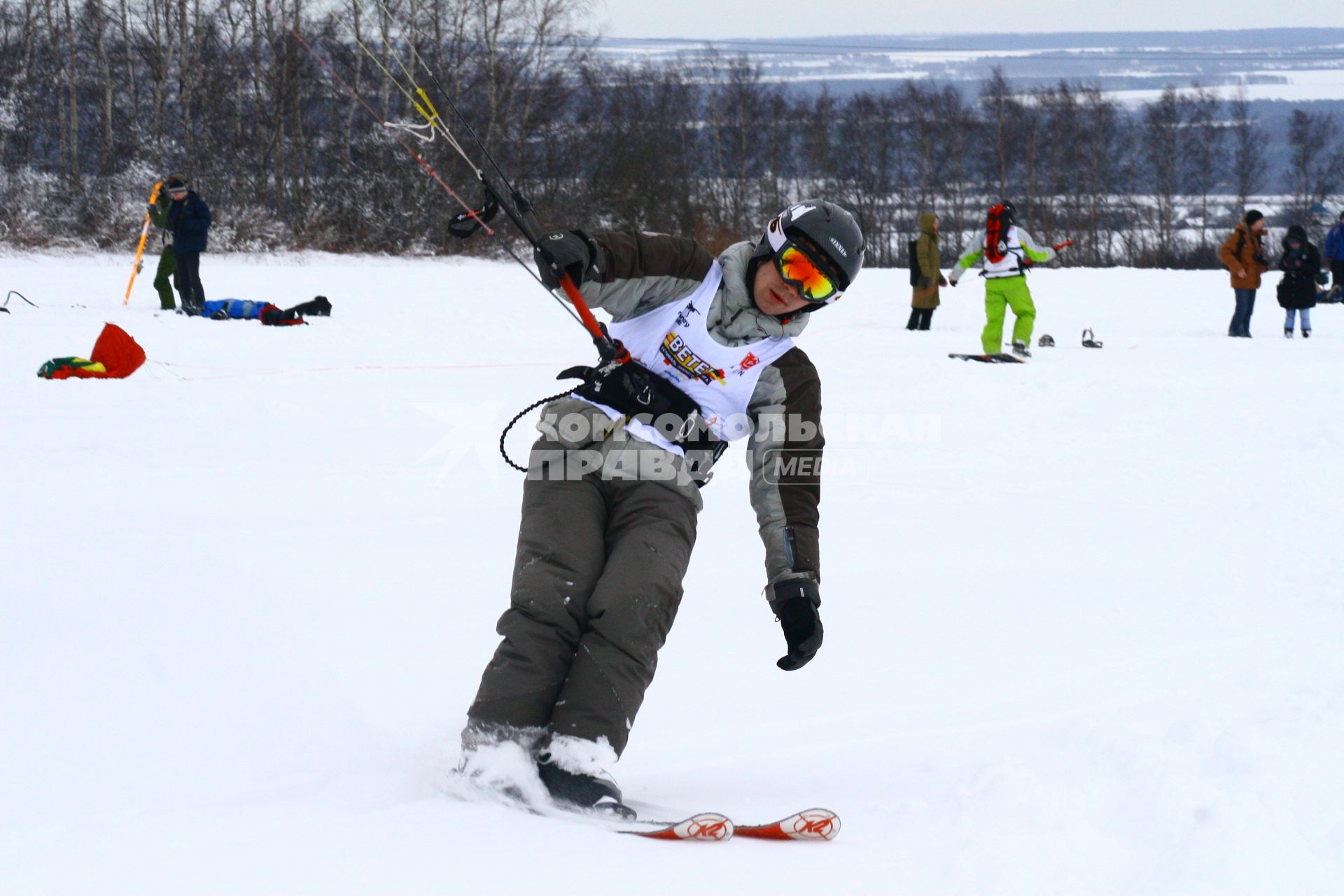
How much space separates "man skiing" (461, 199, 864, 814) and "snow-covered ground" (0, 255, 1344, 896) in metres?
0.35

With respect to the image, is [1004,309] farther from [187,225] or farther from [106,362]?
[187,225]

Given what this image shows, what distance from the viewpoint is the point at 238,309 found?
10.5 metres

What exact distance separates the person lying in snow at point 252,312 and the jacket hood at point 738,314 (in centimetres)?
805

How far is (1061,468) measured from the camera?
20.7ft

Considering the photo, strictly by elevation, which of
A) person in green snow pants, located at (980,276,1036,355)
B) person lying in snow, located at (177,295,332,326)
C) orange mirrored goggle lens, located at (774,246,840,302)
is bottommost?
person lying in snow, located at (177,295,332,326)

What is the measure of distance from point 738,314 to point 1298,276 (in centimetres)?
1079

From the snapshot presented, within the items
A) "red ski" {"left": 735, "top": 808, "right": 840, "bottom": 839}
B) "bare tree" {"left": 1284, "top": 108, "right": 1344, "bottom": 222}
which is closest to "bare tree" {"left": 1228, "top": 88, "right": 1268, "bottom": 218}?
"bare tree" {"left": 1284, "top": 108, "right": 1344, "bottom": 222}

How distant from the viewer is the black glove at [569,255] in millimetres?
2752

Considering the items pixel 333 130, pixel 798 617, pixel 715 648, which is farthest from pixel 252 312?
pixel 333 130

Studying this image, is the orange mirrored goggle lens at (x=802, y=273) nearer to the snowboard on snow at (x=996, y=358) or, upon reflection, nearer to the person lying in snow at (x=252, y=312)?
the snowboard on snow at (x=996, y=358)

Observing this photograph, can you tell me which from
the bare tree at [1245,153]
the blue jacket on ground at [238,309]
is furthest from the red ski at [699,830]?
the bare tree at [1245,153]

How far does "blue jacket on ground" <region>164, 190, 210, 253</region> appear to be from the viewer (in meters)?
10.8

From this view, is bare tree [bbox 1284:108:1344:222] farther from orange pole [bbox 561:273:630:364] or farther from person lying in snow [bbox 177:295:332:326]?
orange pole [bbox 561:273:630:364]

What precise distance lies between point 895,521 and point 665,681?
2118 mm
